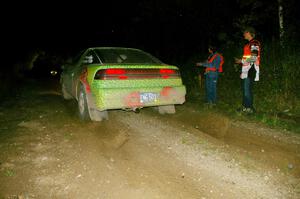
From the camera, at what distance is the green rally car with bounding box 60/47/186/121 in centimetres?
545

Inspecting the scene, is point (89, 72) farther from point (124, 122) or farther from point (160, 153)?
point (160, 153)

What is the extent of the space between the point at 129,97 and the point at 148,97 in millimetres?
411

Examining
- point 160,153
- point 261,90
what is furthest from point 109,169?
point 261,90

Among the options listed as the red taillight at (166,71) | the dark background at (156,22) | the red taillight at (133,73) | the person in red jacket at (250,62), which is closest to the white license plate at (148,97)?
the red taillight at (133,73)

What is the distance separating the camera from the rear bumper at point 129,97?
5387mm

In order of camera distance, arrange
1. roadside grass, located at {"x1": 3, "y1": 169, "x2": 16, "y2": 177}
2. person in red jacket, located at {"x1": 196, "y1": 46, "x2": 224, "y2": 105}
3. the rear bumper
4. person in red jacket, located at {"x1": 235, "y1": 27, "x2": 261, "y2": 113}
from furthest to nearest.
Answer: person in red jacket, located at {"x1": 196, "y1": 46, "x2": 224, "y2": 105}, person in red jacket, located at {"x1": 235, "y1": 27, "x2": 261, "y2": 113}, the rear bumper, roadside grass, located at {"x1": 3, "y1": 169, "x2": 16, "y2": 177}

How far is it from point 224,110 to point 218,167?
12.5 feet

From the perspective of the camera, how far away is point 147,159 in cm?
416

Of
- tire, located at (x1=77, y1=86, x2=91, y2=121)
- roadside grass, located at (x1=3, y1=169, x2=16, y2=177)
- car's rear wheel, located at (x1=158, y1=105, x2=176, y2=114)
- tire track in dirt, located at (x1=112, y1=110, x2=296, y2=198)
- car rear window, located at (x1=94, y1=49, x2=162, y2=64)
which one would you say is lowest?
tire track in dirt, located at (x1=112, y1=110, x2=296, y2=198)

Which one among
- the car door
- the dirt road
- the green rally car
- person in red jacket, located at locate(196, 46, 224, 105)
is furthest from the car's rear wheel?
the car door

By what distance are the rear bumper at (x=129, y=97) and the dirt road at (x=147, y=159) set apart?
1.70ft

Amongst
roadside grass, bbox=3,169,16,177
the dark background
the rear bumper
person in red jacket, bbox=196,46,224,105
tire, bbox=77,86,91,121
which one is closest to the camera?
roadside grass, bbox=3,169,16,177

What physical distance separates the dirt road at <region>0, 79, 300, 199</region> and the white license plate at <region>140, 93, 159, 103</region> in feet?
1.90

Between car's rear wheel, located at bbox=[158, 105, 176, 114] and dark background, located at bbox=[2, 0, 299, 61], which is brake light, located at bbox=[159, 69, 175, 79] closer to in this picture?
car's rear wheel, located at bbox=[158, 105, 176, 114]
